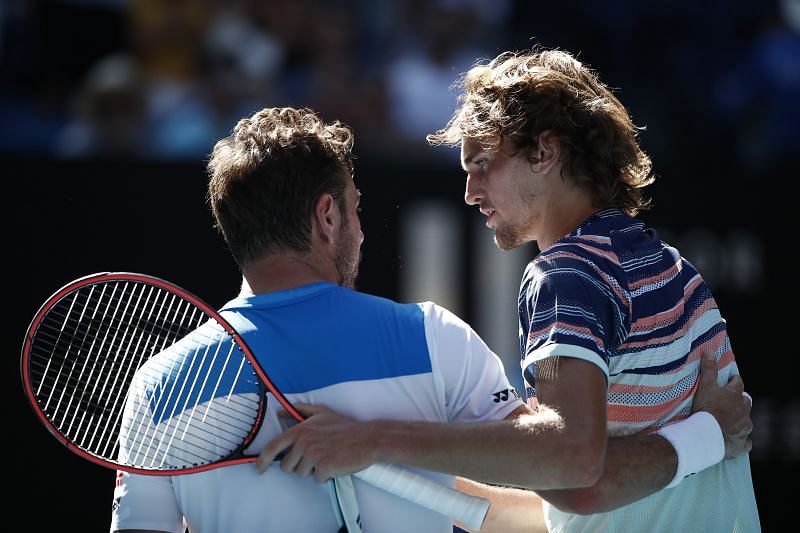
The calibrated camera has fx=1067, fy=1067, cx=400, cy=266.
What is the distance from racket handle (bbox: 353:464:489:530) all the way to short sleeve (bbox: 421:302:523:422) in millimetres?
172

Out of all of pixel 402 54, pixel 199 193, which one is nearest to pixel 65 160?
pixel 199 193

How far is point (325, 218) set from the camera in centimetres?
238

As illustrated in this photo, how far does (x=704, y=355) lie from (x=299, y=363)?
2.99 ft

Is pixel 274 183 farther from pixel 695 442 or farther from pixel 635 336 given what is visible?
pixel 695 442

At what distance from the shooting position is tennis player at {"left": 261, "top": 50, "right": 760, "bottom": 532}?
210 centimetres

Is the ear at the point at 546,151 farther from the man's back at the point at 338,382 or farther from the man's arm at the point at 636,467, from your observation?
the man's arm at the point at 636,467

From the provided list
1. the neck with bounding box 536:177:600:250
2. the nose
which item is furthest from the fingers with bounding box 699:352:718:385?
the nose

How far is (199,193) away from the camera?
17.4ft

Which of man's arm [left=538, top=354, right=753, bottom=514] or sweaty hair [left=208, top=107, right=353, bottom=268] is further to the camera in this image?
sweaty hair [left=208, top=107, right=353, bottom=268]

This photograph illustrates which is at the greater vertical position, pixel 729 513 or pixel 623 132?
pixel 623 132

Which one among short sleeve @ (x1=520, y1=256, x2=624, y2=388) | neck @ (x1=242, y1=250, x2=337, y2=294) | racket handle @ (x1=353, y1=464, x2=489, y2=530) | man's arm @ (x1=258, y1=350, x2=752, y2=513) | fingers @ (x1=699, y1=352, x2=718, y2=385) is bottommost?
racket handle @ (x1=353, y1=464, x2=489, y2=530)

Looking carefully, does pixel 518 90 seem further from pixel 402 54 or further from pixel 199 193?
pixel 402 54

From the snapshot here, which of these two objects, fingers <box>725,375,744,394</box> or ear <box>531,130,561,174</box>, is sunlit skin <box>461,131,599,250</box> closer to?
ear <box>531,130,561,174</box>

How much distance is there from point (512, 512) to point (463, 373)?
1.91 ft
